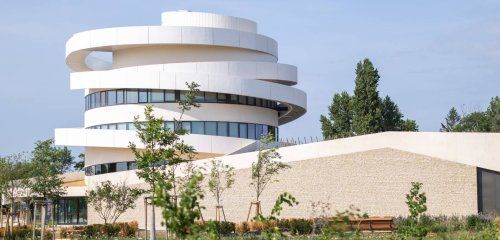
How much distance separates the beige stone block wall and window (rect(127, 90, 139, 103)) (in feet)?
32.1

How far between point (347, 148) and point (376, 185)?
87.6 inches

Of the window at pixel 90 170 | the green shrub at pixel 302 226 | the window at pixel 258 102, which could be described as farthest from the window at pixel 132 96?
the green shrub at pixel 302 226

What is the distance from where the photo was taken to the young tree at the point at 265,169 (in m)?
43.7

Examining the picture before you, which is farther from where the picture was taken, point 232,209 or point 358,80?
point 358,80

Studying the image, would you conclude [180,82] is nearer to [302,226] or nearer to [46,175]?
[46,175]

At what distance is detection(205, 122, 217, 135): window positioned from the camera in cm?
5428

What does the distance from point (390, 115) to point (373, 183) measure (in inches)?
1216

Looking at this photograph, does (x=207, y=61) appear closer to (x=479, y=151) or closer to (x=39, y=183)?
(x=39, y=183)

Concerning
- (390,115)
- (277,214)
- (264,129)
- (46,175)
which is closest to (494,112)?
(390,115)

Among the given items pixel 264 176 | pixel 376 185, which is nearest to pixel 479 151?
pixel 376 185

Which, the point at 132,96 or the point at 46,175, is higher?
the point at 132,96

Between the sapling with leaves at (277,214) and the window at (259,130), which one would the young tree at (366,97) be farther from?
the sapling with leaves at (277,214)

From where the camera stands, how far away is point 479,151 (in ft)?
141

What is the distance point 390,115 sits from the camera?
7462 cm
